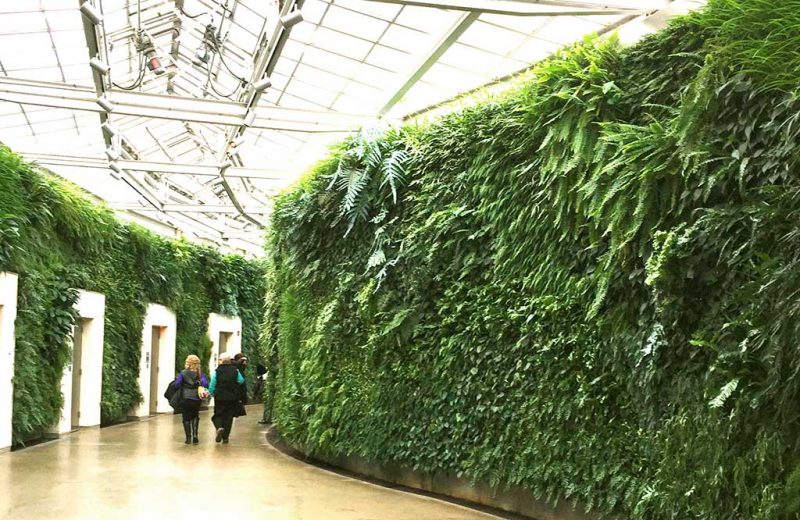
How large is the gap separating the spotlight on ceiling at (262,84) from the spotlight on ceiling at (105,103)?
2.97 m

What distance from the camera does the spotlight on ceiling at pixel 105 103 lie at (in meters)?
14.6

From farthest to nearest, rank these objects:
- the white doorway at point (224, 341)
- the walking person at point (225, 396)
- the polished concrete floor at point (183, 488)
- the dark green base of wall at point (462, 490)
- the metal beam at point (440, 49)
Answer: the white doorway at point (224, 341)
the walking person at point (225, 396)
the metal beam at point (440, 49)
the polished concrete floor at point (183, 488)
the dark green base of wall at point (462, 490)

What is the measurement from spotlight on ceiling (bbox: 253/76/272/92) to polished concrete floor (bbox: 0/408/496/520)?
6028 mm

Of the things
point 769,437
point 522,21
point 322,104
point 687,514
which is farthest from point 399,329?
point 322,104

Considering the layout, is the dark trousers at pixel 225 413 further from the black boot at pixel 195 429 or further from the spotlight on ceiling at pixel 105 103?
the spotlight on ceiling at pixel 105 103

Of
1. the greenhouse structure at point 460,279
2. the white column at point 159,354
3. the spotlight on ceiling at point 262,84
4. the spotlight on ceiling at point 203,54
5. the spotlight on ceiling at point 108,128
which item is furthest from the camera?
the white column at point 159,354

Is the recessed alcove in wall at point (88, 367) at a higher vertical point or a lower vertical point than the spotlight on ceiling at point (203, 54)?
lower

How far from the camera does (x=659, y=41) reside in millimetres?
5980

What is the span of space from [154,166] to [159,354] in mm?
4711

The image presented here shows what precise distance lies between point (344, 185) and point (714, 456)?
592 cm

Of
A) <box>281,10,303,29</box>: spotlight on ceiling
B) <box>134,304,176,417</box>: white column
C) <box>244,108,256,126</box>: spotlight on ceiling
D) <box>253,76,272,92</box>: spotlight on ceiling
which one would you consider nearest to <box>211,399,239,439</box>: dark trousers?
<box>134,304,176,417</box>: white column

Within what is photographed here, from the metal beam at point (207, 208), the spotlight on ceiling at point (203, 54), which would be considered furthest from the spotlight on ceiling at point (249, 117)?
the metal beam at point (207, 208)

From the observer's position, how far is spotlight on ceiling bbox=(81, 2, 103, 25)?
34.9ft

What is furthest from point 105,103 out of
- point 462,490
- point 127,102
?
point 462,490
